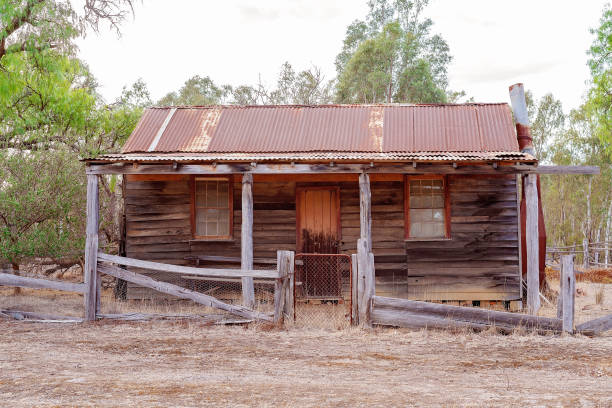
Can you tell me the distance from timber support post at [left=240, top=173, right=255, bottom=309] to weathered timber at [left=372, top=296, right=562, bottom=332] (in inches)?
111

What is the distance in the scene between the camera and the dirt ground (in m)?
5.50

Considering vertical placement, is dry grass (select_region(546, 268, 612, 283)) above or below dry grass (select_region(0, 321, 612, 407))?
above

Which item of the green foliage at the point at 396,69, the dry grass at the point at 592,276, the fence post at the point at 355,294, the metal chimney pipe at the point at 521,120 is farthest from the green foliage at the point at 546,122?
the fence post at the point at 355,294

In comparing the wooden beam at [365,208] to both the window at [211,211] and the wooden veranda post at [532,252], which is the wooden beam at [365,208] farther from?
the window at [211,211]

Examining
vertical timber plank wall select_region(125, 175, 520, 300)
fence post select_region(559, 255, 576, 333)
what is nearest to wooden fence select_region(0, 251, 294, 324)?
vertical timber plank wall select_region(125, 175, 520, 300)

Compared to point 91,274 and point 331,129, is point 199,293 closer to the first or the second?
point 91,274

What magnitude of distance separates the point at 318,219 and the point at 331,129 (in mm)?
2313

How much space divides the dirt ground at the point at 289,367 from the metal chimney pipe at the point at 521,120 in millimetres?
5964

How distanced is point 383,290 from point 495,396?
718 centimetres

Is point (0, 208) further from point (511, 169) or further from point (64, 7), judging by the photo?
point (511, 169)

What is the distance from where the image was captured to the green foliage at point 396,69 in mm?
33312

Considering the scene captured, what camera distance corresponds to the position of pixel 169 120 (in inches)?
560

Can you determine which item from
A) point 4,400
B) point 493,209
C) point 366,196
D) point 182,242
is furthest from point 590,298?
point 4,400

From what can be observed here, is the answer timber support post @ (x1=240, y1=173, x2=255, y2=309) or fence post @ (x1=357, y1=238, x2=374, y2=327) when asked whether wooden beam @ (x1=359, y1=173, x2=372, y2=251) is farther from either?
timber support post @ (x1=240, y1=173, x2=255, y2=309)
